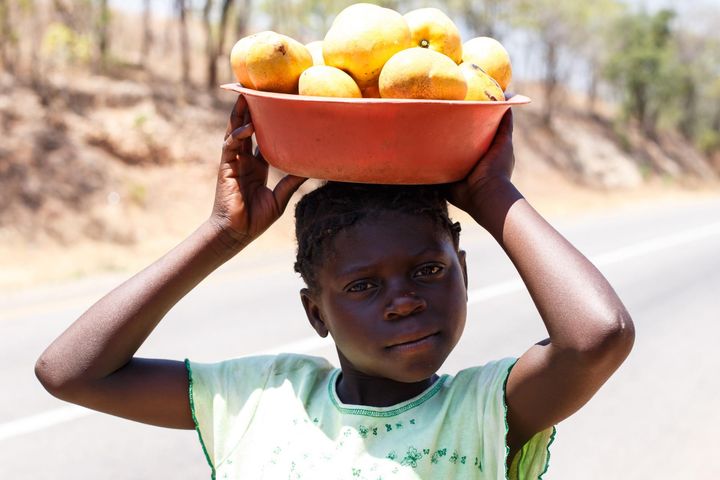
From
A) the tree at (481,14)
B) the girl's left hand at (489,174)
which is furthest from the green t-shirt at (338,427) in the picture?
the tree at (481,14)

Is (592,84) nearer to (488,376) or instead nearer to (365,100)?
(488,376)

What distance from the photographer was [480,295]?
909 centimetres

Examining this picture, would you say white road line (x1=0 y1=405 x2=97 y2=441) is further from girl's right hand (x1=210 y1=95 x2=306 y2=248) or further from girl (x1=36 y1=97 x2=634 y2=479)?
girl's right hand (x1=210 y1=95 x2=306 y2=248)

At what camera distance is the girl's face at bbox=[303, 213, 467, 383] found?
1.73 meters

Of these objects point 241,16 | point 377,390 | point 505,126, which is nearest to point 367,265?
point 377,390

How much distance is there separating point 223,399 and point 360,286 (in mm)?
427

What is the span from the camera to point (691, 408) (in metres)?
5.39

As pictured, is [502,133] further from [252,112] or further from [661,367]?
[661,367]

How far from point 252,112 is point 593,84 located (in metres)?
35.4

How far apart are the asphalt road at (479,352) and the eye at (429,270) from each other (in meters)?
2.92

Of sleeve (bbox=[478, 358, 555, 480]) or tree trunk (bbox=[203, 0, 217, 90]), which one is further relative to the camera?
tree trunk (bbox=[203, 0, 217, 90])

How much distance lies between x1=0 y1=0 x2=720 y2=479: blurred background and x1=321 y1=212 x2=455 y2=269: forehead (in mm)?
2726

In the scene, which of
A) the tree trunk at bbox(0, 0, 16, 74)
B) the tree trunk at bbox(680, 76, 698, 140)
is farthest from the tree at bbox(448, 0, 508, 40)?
the tree trunk at bbox(680, 76, 698, 140)

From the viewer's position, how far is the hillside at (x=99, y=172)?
12922 mm
